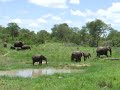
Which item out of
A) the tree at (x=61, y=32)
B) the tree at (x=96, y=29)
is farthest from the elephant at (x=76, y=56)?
the tree at (x=61, y=32)

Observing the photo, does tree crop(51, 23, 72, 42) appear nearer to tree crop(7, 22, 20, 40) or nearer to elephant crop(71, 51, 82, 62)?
tree crop(7, 22, 20, 40)

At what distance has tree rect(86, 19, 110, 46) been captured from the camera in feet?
316

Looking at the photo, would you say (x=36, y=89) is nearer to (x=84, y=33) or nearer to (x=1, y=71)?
(x=1, y=71)

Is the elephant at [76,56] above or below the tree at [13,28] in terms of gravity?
below

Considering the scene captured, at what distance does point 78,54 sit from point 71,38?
7015 cm

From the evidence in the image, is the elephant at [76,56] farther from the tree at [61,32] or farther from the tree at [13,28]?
the tree at [61,32]

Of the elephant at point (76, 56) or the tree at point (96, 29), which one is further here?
the tree at point (96, 29)

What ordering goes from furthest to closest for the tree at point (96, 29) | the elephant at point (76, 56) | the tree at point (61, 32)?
the tree at point (61, 32), the tree at point (96, 29), the elephant at point (76, 56)

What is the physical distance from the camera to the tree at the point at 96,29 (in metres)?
96.4

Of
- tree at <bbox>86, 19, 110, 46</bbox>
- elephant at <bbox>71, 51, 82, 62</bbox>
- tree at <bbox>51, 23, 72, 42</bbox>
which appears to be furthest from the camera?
tree at <bbox>51, 23, 72, 42</bbox>

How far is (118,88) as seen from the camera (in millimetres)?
17594

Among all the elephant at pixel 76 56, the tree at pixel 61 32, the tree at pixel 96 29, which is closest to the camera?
the elephant at pixel 76 56

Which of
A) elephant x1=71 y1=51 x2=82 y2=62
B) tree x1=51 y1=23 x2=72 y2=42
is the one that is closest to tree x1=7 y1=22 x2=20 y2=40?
tree x1=51 y1=23 x2=72 y2=42

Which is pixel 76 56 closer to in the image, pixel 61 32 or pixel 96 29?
pixel 96 29
